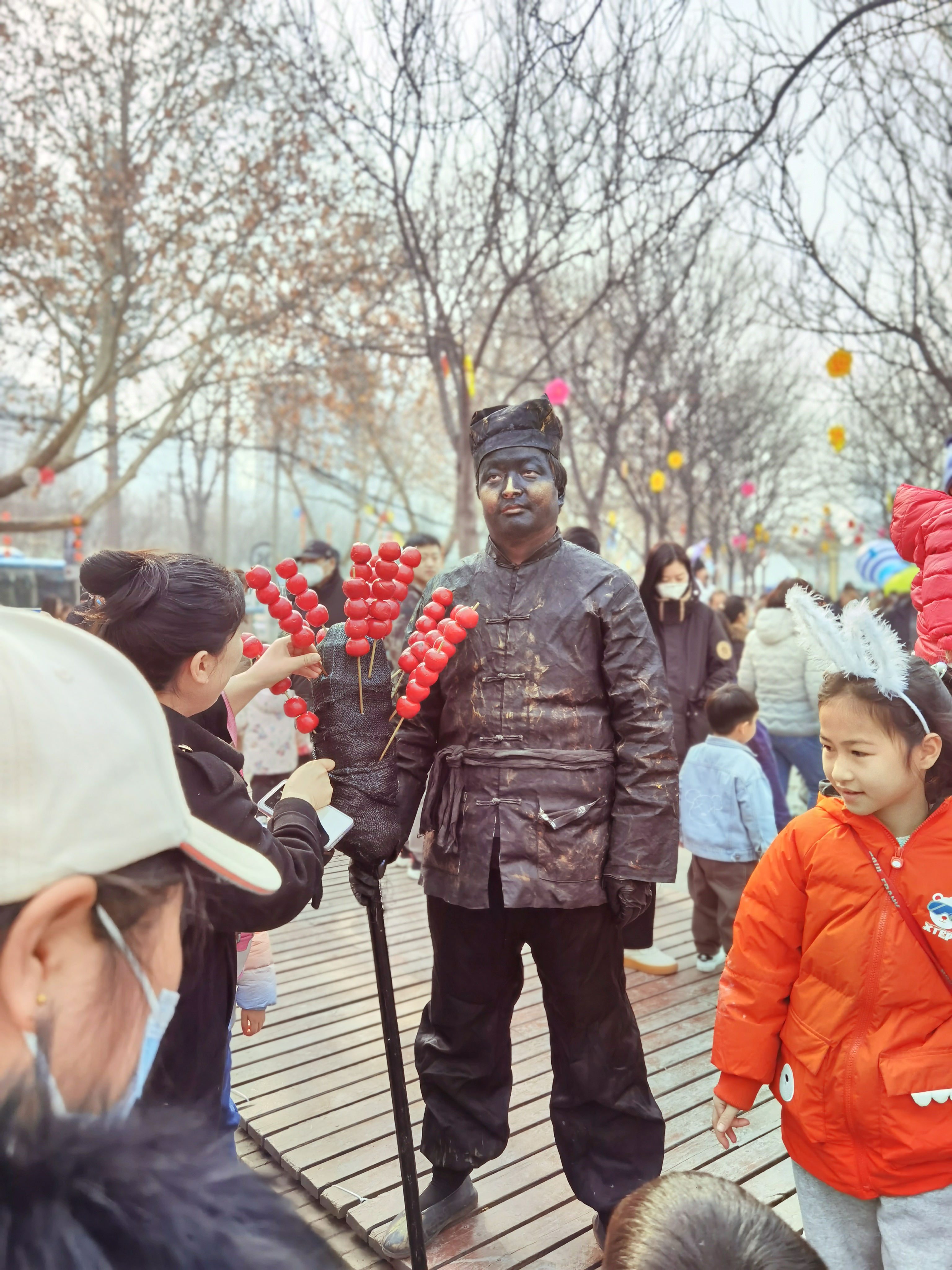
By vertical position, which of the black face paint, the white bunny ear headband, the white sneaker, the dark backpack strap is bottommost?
the white sneaker

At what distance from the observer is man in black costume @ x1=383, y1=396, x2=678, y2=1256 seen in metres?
2.42

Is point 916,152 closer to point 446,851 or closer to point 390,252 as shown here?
point 390,252

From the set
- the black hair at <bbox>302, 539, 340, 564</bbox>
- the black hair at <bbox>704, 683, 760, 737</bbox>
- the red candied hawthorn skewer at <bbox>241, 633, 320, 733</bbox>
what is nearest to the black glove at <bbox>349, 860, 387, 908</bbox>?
the red candied hawthorn skewer at <bbox>241, 633, 320, 733</bbox>

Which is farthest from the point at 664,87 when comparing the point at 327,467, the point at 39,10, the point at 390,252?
the point at 327,467

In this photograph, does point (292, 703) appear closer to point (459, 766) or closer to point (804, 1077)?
point (459, 766)

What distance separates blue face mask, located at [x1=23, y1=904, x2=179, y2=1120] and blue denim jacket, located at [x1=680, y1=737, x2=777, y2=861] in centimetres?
353

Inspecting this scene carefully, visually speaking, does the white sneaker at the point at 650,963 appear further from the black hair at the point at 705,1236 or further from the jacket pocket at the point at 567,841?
the black hair at the point at 705,1236

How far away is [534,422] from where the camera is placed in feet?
8.75

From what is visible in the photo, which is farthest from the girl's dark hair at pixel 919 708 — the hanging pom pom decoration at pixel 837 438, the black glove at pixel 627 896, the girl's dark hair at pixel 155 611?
the hanging pom pom decoration at pixel 837 438

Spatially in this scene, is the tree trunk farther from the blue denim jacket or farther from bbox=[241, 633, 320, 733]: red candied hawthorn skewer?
bbox=[241, 633, 320, 733]: red candied hawthorn skewer

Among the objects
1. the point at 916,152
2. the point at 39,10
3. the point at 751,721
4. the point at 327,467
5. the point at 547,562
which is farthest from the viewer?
the point at 327,467

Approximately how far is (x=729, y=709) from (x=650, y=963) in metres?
1.20

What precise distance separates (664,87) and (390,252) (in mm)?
4340

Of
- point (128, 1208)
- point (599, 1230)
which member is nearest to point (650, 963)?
point (599, 1230)
